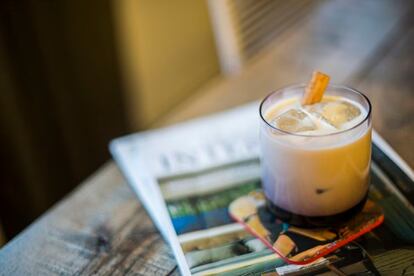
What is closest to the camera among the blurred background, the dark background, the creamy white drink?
the creamy white drink

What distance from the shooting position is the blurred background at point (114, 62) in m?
0.90

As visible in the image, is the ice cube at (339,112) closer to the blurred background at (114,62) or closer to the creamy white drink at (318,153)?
the creamy white drink at (318,153)

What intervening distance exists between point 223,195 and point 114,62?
34.0 inches

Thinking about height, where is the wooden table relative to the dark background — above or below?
below

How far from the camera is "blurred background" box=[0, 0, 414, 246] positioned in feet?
2.96

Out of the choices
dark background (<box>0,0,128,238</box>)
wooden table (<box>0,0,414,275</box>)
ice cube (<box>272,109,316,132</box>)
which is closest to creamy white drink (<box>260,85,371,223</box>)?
ice cube (<box>272,109,316,132</box>)

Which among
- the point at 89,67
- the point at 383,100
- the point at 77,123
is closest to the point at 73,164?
the point at 77,123

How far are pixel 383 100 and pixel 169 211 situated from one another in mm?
362

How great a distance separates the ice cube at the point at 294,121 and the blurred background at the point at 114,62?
0.21 m

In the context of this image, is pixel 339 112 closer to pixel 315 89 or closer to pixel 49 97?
Result: pixel 315 89

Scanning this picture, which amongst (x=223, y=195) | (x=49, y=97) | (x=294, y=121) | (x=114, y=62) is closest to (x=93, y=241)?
(x=223, y=195)

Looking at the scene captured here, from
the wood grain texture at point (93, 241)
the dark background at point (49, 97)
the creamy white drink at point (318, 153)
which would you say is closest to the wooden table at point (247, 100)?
the wood grain texture at point (93, 241)

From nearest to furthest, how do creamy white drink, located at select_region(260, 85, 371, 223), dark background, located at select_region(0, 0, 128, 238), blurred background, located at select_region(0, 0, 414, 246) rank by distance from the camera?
creamy white drink, located at select_region(260, 85, 371, 223) → blurred background, located at select_region(0, 0, 414, 246) → dark background, located at select_region(0, 0, 128, 238)

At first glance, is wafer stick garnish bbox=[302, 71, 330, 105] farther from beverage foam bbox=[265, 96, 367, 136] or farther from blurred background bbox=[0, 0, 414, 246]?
blurred background bbox=[0, 0, 414, 246]
